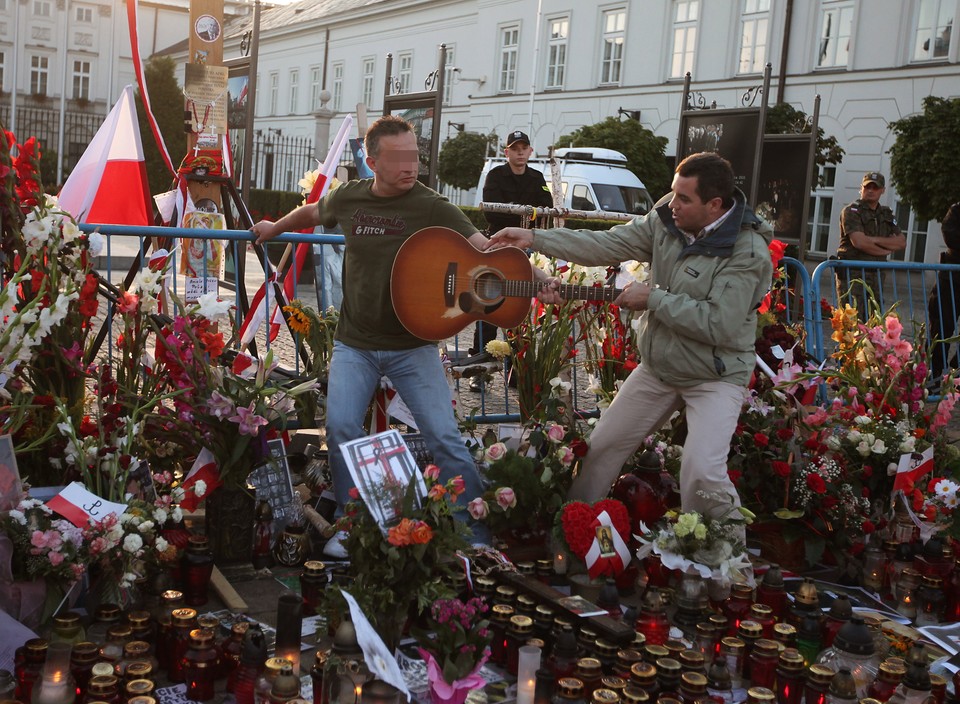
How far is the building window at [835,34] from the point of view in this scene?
77.4 ft

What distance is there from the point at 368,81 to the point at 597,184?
79.5 feet

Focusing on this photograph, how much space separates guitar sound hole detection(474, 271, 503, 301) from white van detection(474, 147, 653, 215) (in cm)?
1438

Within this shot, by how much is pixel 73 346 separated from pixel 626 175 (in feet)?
54.6

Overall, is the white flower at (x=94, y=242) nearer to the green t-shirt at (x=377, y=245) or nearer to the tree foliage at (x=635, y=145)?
the green t-shirt at (x=377, y=245)

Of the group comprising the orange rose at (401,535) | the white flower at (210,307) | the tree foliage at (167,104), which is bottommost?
the orange rose at (401,535)

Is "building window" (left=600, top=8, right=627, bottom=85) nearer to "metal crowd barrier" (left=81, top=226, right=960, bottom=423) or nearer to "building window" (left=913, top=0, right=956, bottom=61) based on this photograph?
"building window" (left=913, top=0, right=956, bottom=61)

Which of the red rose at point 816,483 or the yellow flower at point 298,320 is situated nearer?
the red rose at point 816,483

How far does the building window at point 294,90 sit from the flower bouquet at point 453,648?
46644mm

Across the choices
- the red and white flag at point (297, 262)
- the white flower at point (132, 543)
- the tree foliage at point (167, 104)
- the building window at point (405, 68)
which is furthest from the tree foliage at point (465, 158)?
the white flower at point (132, 543)

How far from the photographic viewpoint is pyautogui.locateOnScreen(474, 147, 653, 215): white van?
19.4 m

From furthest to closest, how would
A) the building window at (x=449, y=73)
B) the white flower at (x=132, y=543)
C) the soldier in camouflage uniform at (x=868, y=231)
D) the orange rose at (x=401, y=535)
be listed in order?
the building window at (x=449, y=73), the soldier in camouflage uniform at (x=868, y=231), the white flower at (x=132, y=543), the orange rose at (x=401, y=535)

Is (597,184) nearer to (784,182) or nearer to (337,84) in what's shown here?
(784,182)

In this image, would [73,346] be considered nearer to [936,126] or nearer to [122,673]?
[122,673]

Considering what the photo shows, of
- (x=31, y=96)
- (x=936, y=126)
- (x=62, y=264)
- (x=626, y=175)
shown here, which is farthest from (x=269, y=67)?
(x=62, y=264)
